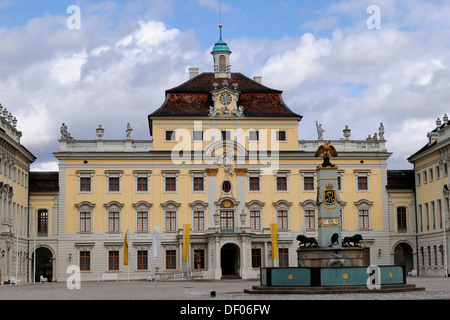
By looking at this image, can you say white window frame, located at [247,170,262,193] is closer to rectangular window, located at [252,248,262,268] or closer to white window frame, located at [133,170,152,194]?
rectangular window, located at [252,248,262,268]

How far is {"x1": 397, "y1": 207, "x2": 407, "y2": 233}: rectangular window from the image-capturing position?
70.6 metres

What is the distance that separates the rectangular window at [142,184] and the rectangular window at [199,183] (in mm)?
4211

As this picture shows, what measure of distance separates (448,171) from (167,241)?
24.0 meters

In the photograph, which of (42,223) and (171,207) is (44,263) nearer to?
(42,223)

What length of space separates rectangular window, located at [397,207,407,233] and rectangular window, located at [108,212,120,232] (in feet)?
82.0

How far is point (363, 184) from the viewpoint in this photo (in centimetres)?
6975

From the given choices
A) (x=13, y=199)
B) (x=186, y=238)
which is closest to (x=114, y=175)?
(x=186, y=238)

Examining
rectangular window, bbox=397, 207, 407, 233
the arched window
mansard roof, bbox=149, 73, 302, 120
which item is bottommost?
rectangular window, bbox=397, 207, 407, 233

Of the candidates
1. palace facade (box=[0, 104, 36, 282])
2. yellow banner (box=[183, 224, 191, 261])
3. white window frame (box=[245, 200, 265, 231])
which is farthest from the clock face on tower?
palace facade (box=[0, 104, 36, 282])

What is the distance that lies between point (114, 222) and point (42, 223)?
623cm
